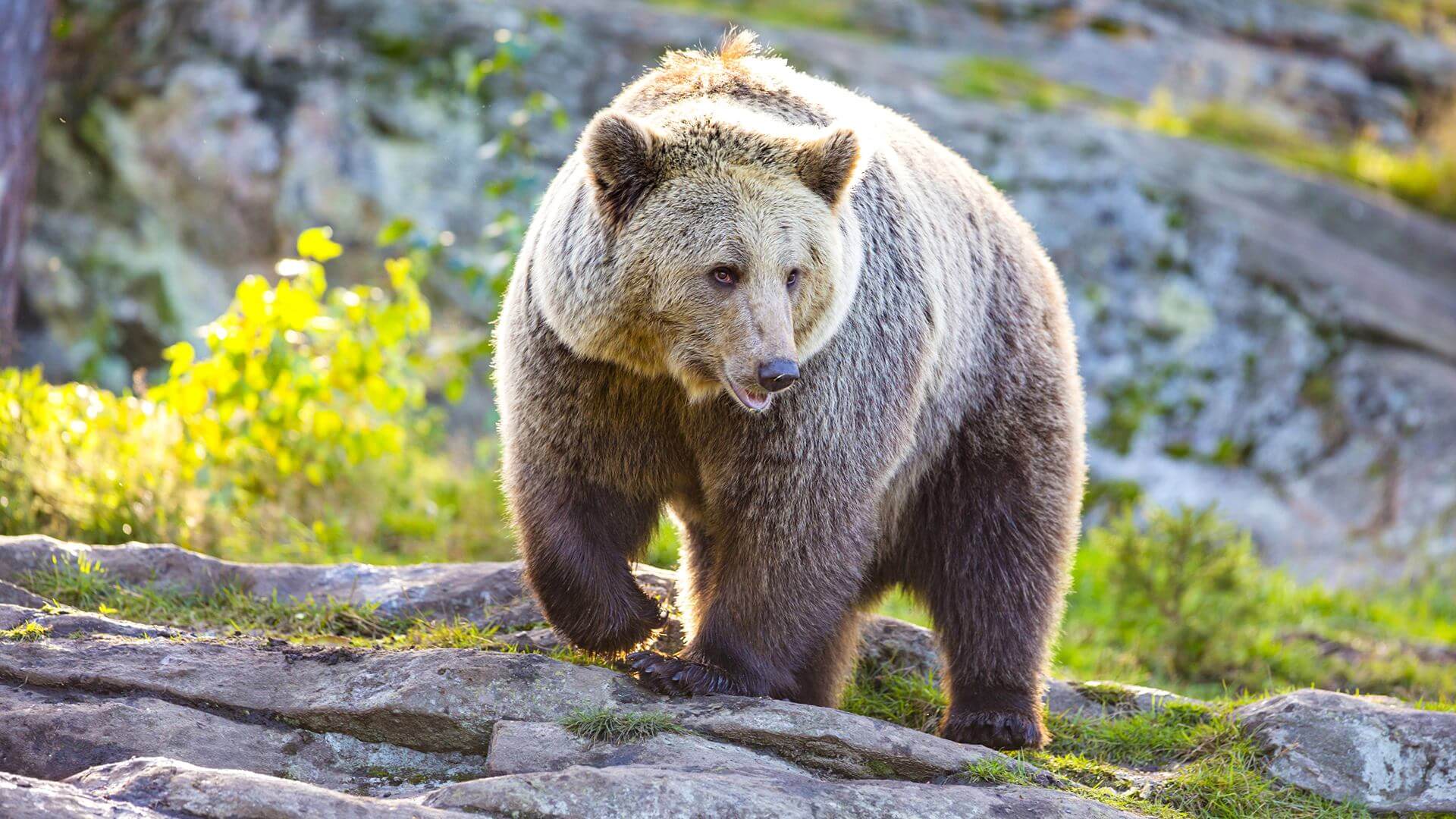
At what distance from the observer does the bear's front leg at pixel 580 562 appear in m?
4.32

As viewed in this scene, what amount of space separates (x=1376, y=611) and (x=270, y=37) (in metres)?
8.62

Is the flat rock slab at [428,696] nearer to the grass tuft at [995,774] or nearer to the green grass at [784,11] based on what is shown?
the grass tuft at [995,774]

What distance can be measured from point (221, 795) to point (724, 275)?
1.93 m

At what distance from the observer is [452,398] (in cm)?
736

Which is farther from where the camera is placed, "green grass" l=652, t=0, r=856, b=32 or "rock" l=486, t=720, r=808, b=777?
"green grass" l=652, t=0, r=856, b=32

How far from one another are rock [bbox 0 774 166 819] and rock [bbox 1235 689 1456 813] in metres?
3.36

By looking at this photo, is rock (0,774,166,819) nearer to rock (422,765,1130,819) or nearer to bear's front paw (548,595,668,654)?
rock (422,765,1130,819)

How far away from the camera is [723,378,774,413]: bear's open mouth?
3906mm

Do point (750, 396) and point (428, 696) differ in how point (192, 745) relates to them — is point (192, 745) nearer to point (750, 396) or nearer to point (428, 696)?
point (428, 696)

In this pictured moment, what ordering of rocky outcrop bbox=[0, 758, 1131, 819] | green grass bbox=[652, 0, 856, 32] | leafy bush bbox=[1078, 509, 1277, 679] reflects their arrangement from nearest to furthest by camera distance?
rocky outcrop bbox=[0, 758, 1131, 819]
leafy bush bbox=[1078, 509, 1277, 679]
green grass bbox=[652, 0, 856, 32]

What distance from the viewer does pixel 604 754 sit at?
3.72 metres

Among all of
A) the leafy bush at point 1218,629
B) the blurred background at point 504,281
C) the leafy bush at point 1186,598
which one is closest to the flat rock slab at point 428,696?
the blurred background at point 504,281

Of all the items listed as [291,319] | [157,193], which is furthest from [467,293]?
[291,319]

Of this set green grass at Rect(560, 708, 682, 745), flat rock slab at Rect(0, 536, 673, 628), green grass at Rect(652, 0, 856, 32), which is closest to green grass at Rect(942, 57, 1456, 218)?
green grass at Rect(652, 0, 856, 32)
